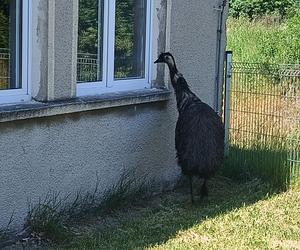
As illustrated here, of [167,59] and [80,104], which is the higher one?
[167,59]

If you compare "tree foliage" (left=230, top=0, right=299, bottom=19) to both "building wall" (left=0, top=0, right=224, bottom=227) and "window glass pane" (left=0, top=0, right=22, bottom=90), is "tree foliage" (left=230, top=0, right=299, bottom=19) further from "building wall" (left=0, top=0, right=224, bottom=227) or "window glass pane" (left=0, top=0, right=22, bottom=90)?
"window glass pane" (left=0, top=0, right=22, bottom=90)

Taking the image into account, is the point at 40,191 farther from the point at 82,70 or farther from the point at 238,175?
the point at 238,175

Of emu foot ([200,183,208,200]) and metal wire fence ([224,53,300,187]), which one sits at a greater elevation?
metal wire fence ([224,53,300,187])

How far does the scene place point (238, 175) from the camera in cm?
927

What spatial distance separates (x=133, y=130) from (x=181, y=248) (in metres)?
2.03

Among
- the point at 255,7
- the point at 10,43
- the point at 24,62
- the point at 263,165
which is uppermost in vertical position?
the point at 255,7

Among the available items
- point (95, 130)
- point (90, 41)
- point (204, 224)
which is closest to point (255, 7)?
point (90, 41)

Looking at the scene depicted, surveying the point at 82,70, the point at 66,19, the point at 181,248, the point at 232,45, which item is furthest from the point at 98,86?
the point at 232,45

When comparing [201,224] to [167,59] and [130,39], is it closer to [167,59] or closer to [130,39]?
[167,59]

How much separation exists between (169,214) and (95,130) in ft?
4.07

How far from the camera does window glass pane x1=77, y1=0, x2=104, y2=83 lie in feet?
23.8

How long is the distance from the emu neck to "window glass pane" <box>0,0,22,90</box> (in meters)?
2.18

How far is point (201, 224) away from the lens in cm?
708

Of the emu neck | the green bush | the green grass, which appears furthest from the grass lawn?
the green bush
